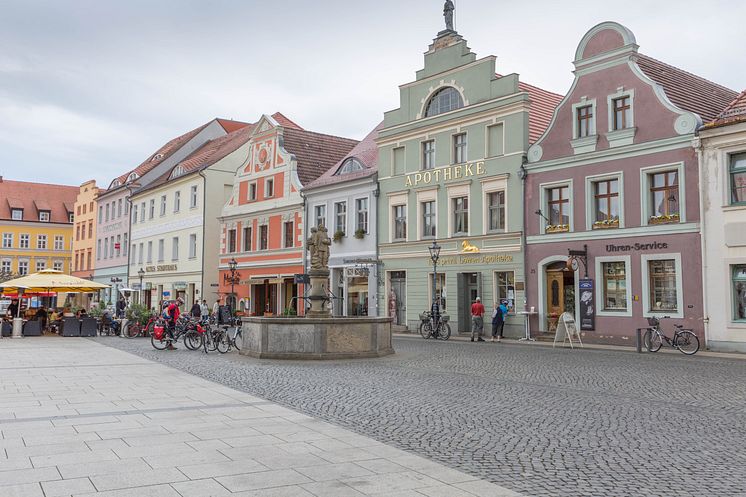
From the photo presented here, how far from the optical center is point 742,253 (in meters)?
Result: 21.1

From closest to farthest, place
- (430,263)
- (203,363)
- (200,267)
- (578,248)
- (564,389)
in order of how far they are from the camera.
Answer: (564,389) → (203,363) → (578,248) → (430,263) → (200,267)

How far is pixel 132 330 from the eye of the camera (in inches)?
1145

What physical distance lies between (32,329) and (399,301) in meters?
16.0

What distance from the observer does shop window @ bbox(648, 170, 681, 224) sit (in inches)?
908

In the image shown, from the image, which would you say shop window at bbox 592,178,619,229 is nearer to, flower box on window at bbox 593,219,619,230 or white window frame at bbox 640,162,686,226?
flower box on window at bbox 593,219,619,230

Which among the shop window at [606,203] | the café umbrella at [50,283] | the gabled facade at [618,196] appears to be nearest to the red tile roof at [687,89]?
the gabled facade at [618,196]

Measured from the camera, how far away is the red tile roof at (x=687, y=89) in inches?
964

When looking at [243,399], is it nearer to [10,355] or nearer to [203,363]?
[203,363]

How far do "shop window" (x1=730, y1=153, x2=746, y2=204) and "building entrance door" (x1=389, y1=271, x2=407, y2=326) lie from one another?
1533 cm

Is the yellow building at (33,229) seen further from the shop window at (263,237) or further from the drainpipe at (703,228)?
the drainpipe at (703,228)

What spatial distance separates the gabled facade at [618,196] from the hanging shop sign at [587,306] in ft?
0.12

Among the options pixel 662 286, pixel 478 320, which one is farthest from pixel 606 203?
pixel 478 320

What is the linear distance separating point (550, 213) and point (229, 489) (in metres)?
23.1

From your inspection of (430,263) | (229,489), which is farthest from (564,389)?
(430,263)
